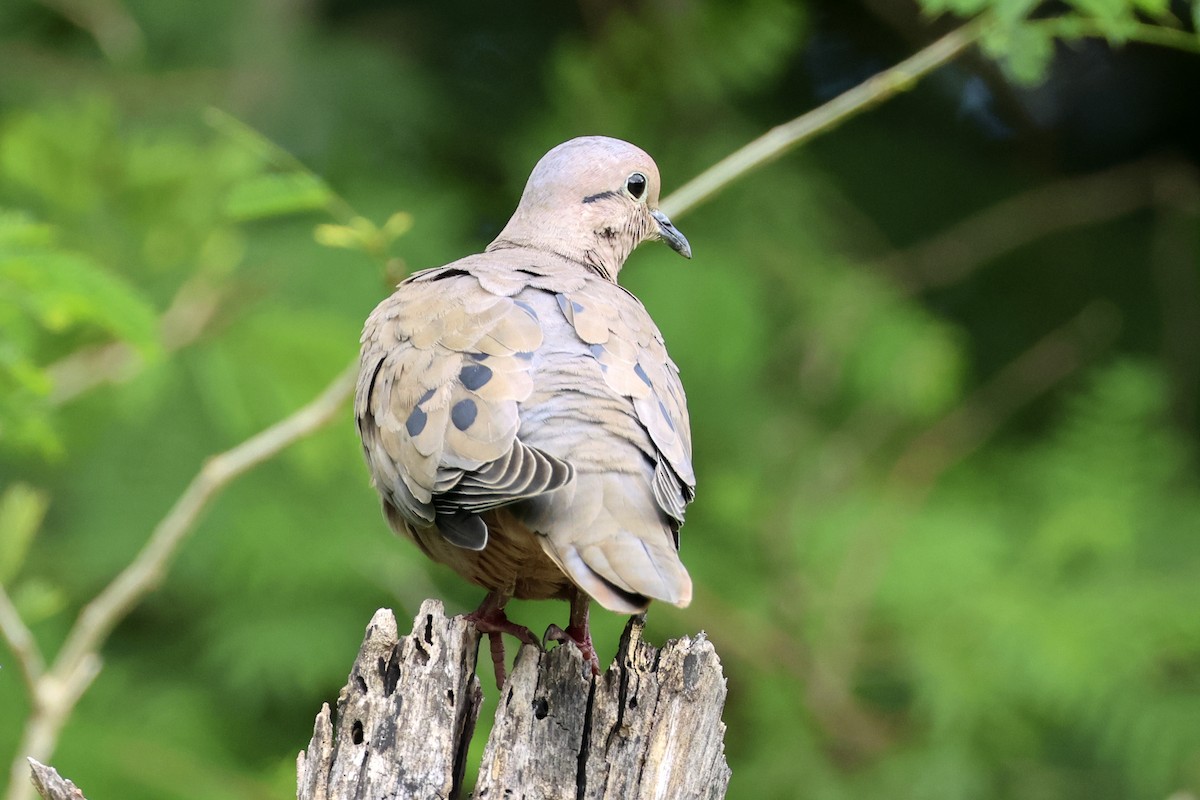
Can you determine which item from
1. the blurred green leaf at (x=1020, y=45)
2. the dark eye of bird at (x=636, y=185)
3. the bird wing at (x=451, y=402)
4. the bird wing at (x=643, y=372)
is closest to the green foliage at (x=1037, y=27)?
the blurred green leaf at (x=1020, y=45)

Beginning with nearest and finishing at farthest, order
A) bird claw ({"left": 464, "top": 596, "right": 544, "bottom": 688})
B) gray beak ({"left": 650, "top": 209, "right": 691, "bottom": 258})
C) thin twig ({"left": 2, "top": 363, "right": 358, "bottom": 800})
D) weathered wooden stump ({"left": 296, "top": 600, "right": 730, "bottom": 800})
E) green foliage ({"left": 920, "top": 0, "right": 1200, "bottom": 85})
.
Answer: weathered wooden stump ({"left": 296, "top": 600, "right": 730, "bottom": 800}) < bird claw ({"left": 464, "top": 596, "right": 544, "bottom": 688}) < green foliage ({"left": 920, "top": 0, "right": 1200, "bottom": 85}) < thin twig ({"left": 2, "top": 363, "right": 358, "bottom": 800}) < gray beak ({"left": 650, "top": 209, "right": 691, "bottom": 258})

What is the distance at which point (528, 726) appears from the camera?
2.64 meters

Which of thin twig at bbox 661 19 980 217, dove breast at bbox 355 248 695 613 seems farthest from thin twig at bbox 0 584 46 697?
thin twig at bbox 661 19 980 217

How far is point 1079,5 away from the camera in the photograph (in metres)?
3.53

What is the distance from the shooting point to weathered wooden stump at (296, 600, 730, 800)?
2.59 metres

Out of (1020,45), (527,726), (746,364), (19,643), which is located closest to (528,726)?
(527,726)

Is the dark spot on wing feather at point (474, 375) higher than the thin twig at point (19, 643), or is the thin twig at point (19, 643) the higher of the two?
the dark spot on wing feather at point (474, 375)

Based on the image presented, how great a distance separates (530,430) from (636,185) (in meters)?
1.33

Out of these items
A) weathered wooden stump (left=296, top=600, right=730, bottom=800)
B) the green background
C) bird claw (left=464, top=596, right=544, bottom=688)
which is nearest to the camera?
weathered wooden stump (left=296, top=600, right=730, bottom=800)

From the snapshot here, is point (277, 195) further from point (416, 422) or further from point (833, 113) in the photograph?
point (833, 113)

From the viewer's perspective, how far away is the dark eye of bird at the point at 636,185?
397cm

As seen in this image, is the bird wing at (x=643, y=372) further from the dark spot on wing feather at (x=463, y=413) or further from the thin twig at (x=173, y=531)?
the thin twig at (x=173, y=531)

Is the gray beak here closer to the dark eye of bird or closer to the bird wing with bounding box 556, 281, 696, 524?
the dark eye of bird

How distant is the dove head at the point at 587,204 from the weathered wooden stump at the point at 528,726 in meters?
1.50
